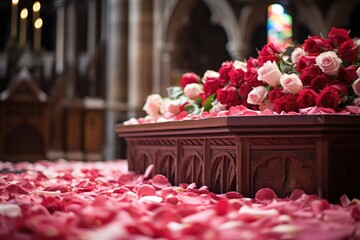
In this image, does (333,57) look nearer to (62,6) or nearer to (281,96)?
(281,96)

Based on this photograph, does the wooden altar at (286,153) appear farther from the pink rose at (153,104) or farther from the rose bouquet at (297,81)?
the pink rose at (153,104)

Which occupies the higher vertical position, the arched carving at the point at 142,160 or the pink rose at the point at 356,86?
the pink rose at the point at 356,86

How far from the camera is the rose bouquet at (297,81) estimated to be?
107 inches

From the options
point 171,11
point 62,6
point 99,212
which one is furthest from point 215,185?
point 62,6

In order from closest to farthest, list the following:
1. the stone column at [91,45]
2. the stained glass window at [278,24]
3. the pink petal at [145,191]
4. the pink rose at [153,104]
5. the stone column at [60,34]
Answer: the pink petal at [145,191] → the pink rose at [153,104] → the stained glass window at [278,24] → the stone column at [91,45] → the stone column at [60,34]

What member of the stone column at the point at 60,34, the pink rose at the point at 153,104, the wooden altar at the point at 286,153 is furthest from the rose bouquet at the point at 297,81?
the stone column at the point at 60,34

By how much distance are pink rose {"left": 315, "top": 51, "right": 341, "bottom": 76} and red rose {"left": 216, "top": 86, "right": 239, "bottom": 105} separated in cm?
51

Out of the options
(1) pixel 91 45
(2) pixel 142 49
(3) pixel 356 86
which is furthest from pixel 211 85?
(1) pixel 91 45

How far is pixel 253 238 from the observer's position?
156 centimetres

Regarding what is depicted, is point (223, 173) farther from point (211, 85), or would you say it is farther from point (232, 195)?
point (211, 85)

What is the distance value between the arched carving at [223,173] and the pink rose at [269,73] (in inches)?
17.9

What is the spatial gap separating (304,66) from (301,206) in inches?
37.6

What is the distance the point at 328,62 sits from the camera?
109 inches

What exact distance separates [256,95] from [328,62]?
0.38 m
